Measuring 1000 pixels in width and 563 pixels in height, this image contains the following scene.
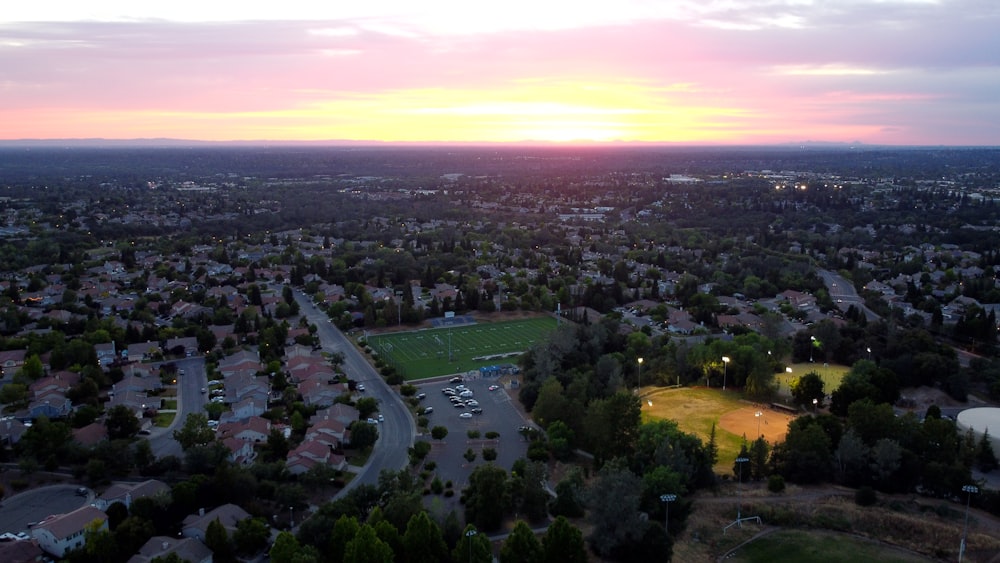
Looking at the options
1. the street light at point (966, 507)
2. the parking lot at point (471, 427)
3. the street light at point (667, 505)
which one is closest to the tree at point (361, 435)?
the parking lot at point (471, 427)

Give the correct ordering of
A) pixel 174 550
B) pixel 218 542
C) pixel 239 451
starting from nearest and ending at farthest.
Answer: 1. pixel 174 550
2. pixel 218 542
3. pixel 239 451

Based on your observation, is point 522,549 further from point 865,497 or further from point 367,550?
point 865,497

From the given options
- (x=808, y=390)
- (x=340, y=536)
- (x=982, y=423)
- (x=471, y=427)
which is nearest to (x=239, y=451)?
(x=471, y=427)

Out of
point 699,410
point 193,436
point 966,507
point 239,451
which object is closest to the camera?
point 966,507

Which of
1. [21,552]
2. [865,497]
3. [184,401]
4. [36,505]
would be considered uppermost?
[865,497]

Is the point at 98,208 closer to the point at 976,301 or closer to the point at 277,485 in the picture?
the point at 277,485

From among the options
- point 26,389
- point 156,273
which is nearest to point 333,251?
point 156,273

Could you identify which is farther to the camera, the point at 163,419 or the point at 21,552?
the point at 163,419
